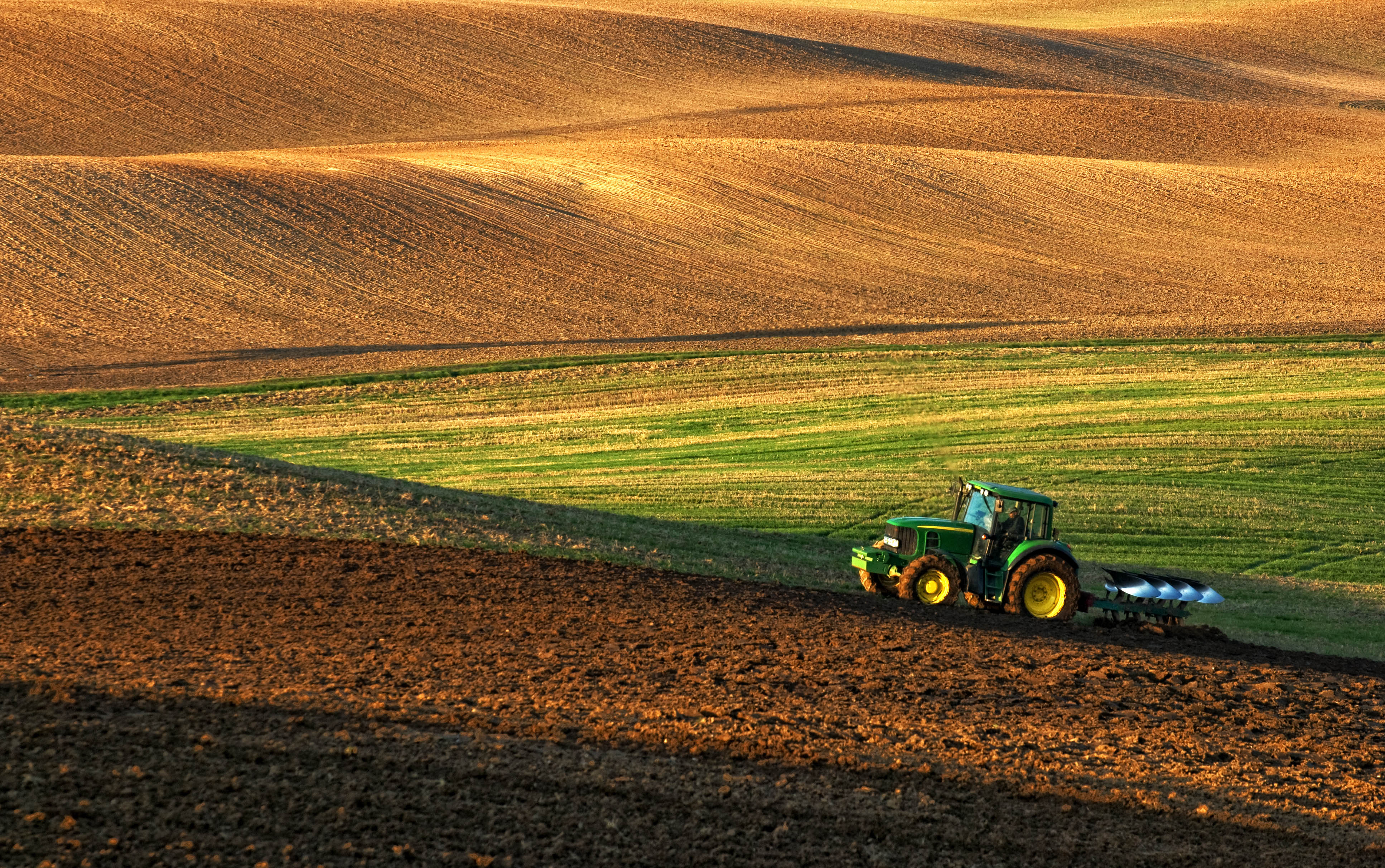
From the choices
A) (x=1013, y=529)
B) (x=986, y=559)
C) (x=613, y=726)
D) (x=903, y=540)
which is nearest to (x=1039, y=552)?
(x=1013, y=529)

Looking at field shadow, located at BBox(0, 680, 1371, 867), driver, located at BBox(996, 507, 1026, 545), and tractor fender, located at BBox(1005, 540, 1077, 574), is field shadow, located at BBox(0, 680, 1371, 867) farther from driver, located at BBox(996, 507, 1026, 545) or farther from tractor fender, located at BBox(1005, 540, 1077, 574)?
driver, located at BBox(996, 507, 1026, 545)

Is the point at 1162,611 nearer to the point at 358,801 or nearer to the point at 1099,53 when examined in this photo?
the point at 358,801

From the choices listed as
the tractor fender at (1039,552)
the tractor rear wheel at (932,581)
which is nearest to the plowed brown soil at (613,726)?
the tractor rear wheel at (932,581)

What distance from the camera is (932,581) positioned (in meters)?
15.2

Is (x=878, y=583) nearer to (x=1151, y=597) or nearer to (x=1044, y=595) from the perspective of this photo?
(x=1044, y=595)

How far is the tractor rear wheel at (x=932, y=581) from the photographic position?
49.6 ft

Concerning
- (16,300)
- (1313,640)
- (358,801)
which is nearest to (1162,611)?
(1313,640)

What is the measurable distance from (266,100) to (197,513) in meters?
50.6

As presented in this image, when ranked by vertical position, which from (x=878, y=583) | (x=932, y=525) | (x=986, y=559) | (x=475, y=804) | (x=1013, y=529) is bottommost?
(x=475, y=804)

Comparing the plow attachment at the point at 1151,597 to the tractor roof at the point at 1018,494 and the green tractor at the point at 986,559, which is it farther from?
the tractor roof at the point at 1018,494

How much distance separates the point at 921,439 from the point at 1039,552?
39.6ft

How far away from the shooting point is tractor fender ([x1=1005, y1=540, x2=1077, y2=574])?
15.0m

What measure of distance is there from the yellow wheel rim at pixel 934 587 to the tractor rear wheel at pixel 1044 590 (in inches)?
26.6

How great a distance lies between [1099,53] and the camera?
287ft
